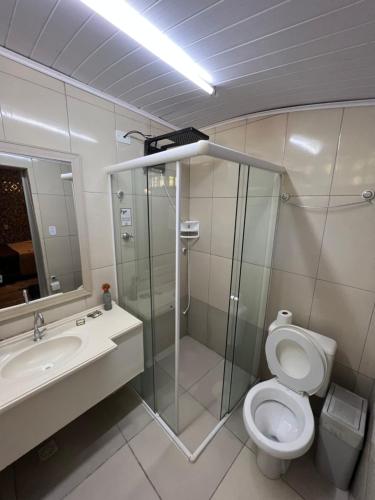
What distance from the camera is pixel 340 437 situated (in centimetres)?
118

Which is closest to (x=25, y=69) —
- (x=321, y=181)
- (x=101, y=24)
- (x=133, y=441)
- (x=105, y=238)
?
(x=101, y=24)

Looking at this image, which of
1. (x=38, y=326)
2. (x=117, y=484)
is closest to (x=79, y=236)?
(x=38, y=326)

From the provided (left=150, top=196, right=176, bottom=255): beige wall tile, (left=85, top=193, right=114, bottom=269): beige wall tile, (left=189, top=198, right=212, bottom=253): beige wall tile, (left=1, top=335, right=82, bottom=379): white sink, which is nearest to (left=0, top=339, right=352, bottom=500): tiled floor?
(left=1, top=335, right=82, bottom=379): white sink

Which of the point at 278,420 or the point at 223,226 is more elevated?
the point at 223,226

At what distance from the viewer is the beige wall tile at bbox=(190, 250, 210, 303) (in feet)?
7.11

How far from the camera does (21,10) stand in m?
0.77

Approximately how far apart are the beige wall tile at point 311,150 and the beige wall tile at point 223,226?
0.50 m

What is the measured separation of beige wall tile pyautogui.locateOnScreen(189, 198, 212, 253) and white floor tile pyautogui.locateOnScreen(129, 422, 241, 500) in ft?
5.04

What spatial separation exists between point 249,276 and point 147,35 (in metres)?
1.46

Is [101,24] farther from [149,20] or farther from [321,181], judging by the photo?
[321,181]

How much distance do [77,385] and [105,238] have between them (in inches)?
37.8

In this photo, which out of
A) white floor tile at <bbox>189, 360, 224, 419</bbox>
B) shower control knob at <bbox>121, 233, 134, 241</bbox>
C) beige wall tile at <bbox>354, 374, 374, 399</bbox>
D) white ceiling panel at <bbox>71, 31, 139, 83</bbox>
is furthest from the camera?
white floor tile at <bbox>189, 360, 224, 419</bbox>

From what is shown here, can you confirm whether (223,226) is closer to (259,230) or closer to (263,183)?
(259,230)

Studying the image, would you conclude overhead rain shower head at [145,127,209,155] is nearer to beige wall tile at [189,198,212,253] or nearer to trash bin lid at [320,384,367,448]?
beige wall tile at [189,198,212,253]
